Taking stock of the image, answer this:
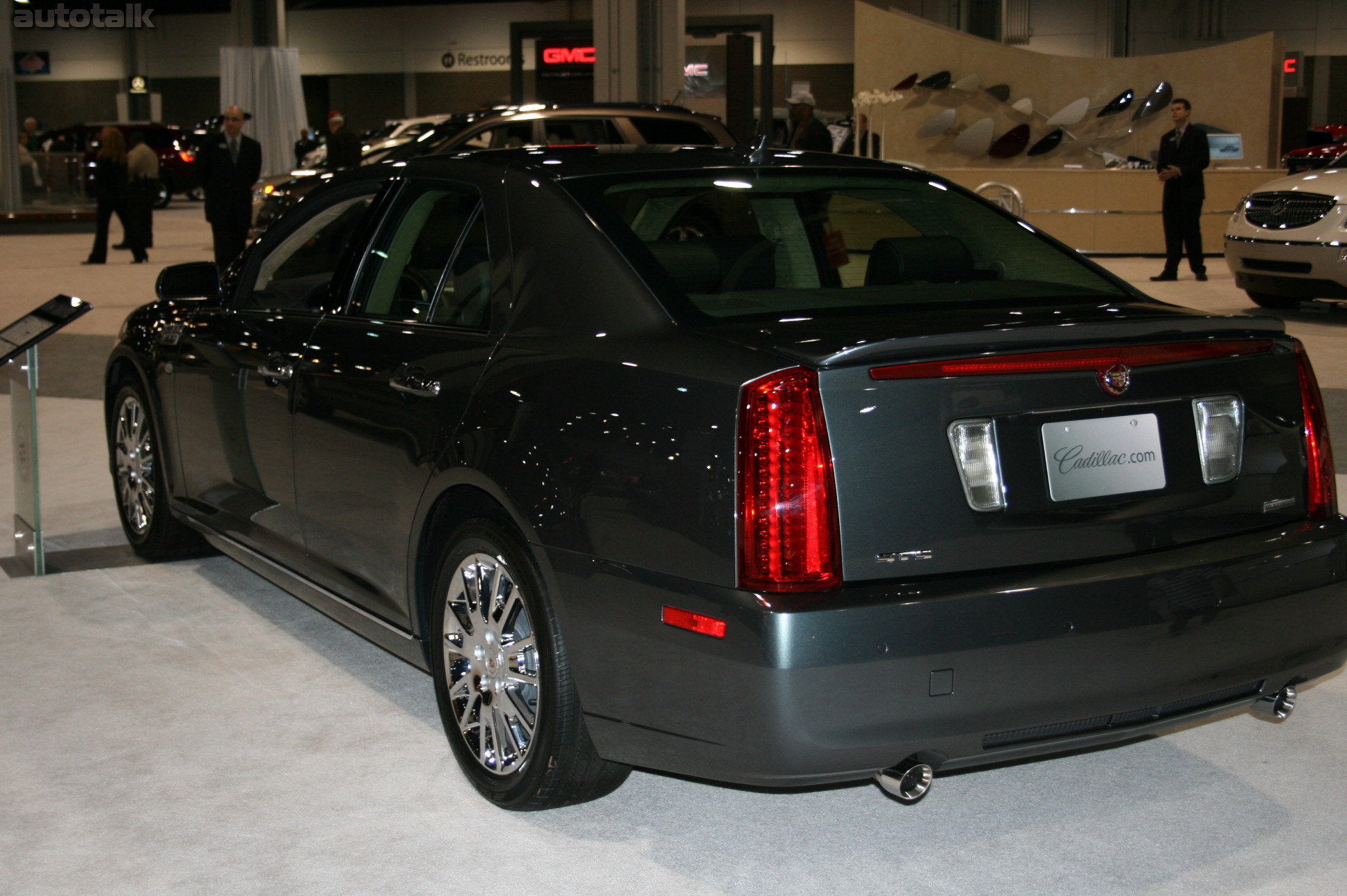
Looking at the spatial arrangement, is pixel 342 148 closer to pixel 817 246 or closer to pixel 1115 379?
pixel 817 246

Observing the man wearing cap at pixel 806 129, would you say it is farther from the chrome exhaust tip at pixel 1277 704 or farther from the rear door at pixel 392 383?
the chrome exhaust tip at pixel 1277 704

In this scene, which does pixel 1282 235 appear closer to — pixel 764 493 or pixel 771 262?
pixel 771 262

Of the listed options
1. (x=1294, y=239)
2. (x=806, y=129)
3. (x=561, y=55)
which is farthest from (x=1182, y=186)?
(x=561, y=55)

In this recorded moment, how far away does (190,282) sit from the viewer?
454 centimetres

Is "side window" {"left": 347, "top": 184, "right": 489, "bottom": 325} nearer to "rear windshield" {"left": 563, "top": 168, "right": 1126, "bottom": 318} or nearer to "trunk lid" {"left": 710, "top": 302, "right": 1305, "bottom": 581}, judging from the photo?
"rear windshield" {"left": 563, "top": 168, "right": 1126, "bottom": 318}

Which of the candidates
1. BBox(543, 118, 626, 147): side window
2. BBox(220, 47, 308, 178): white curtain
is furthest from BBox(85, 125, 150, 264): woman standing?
BBox(220, 47, 308, 178): white curtain

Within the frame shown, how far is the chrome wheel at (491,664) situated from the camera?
3016mm

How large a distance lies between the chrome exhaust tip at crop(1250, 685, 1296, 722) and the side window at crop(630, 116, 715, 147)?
9.59 metres

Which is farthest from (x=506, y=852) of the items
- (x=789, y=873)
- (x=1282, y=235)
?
(x=1282, y=235)

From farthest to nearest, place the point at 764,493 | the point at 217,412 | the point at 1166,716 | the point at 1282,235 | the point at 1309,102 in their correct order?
the point at 1309,102, the point at 1282,235, the point at 217,412, the point at 1166,716, the point at 764,493

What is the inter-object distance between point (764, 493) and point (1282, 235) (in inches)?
418

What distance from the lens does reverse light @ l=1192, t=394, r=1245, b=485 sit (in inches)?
108

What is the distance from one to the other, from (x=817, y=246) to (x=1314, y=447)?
1.30m

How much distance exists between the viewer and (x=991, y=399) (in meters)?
2.52
